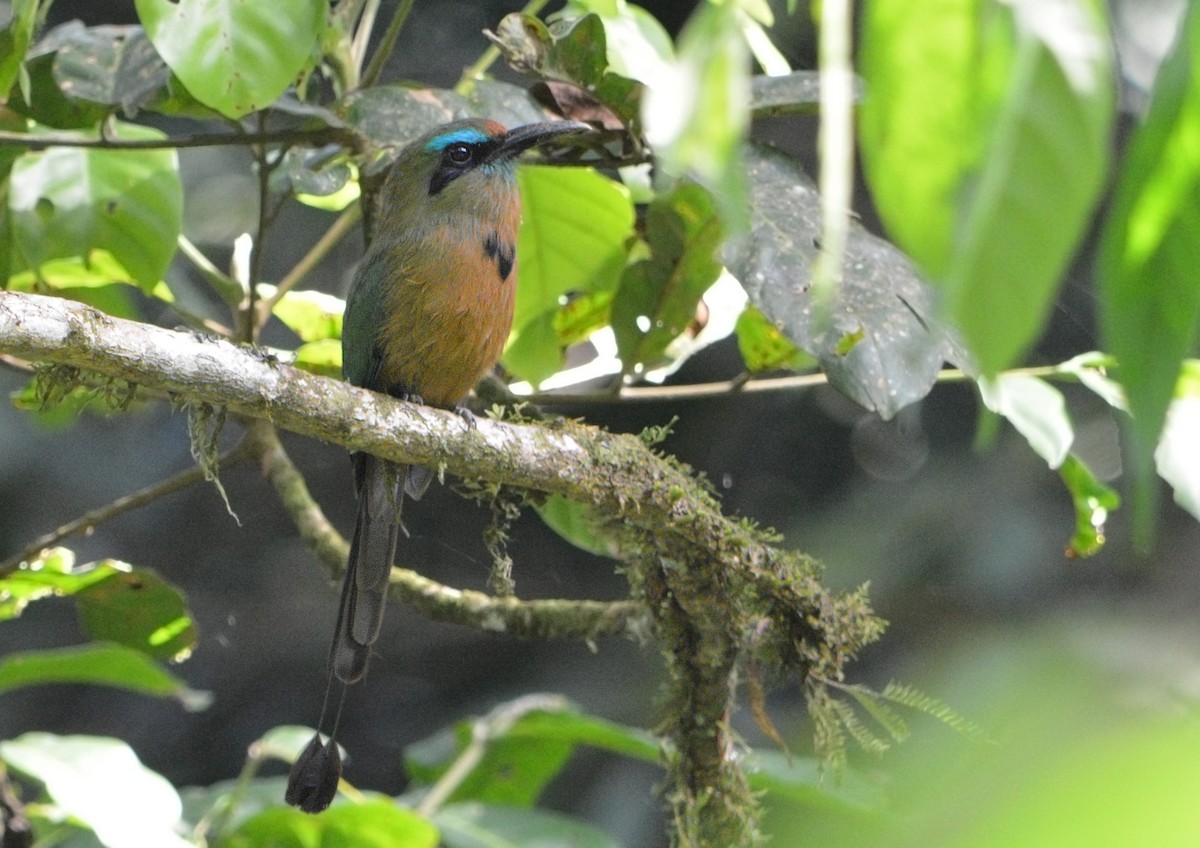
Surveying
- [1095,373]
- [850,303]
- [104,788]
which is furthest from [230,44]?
[1095,373]

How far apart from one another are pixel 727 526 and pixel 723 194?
5.97 ft

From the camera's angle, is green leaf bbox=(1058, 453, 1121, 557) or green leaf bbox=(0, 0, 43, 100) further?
green leaf bbox=(1058, 453, 1121, 557)

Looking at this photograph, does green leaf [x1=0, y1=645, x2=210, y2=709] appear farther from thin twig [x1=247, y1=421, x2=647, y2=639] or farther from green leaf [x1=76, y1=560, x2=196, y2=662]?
Answer: thin twig [x1=247, y1=421, x2=647, y2=639]

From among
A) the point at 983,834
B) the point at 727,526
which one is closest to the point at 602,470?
the point at 727,526

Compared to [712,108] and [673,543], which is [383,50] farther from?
[712,108]

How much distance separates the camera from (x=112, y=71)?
2.25 m

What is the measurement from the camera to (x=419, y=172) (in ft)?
9.41

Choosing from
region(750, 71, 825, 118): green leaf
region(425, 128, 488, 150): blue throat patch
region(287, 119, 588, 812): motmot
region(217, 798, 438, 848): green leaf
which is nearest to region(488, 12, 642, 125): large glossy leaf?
region(287, 119, 588, 812): motmot

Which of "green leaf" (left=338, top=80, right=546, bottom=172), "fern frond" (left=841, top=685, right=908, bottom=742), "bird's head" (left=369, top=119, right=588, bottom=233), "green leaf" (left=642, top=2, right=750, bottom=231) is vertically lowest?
"fern frond" (left=841, top=685, right=908, bottom=742)

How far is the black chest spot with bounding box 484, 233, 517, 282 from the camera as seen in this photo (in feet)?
8.54

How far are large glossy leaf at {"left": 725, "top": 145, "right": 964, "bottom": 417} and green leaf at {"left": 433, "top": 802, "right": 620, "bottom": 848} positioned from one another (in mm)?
Result: 1299

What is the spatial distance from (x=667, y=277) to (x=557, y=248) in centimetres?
31

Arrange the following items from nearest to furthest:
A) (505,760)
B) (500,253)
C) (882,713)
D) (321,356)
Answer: (882,713) → (500,253) → (321,356) → (505,760)

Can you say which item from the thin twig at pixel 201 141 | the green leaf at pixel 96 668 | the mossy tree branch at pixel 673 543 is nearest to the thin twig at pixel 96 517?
the green leaf at pixel 96 668
